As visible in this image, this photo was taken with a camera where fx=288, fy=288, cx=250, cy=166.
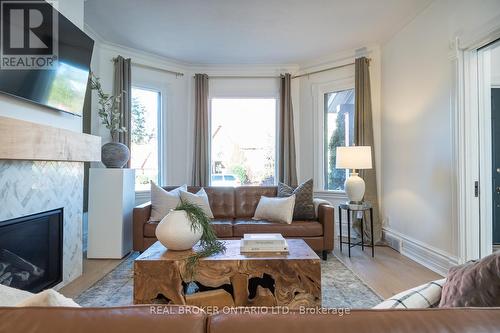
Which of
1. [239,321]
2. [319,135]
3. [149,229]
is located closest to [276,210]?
[149,229]

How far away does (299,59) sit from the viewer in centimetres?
457

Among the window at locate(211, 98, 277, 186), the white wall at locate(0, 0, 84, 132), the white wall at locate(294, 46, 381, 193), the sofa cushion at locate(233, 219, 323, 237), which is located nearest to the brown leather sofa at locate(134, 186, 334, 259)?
the sofa cushion at locate(233, 219, 323, 237)

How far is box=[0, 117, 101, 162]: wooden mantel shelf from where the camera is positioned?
181 centimetres

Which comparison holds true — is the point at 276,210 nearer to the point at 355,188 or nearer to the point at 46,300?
the point at 355,188

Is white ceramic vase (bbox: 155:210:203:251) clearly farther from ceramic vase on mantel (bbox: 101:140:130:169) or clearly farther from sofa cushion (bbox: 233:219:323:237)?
ceramic vase on mantel (bbox: 101:140:130:169)

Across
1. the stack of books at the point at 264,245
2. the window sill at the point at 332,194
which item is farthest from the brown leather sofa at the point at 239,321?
the window sill at the point at 332,194

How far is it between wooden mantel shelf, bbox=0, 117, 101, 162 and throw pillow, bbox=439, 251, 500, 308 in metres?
2.35

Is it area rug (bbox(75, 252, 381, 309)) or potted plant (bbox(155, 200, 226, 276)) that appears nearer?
potted plant (bbox(155, 200, 226, 276))

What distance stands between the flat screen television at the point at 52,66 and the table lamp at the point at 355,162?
2.88 meters

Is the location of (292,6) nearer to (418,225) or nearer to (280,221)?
(280,221)

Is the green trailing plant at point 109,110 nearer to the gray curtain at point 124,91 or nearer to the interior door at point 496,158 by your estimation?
the gray curtain at point 124,91

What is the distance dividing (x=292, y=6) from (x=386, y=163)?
2332mm

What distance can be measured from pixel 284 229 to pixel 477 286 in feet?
8.28

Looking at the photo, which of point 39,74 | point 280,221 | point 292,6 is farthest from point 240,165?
point 39,74
